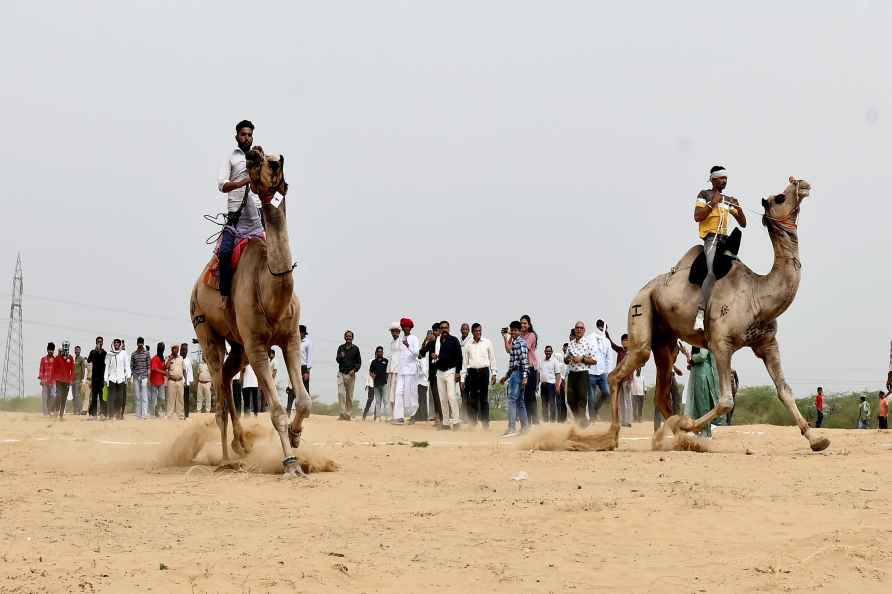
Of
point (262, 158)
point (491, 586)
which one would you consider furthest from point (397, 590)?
point (262, 158)

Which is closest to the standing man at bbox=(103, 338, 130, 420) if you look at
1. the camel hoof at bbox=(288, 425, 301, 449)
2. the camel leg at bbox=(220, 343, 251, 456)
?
the camel leg at bbox=(220, 343, 251, 456)

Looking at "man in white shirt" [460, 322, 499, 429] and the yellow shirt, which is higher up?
the yellow shirt

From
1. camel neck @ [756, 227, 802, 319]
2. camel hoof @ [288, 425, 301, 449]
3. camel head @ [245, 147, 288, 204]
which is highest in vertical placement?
camel head @ [245, 147, 288, 204]

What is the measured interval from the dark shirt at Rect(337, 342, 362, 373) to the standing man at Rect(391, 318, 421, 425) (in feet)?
3.16

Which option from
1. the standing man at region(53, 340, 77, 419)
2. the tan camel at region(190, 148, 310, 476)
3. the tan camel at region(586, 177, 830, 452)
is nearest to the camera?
the tan camel at region(190, 148, 310, 476)

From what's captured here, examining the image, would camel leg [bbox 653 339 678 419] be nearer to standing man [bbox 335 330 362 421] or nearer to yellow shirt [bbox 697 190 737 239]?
yellow shirt [bbox 697 190 737 239]

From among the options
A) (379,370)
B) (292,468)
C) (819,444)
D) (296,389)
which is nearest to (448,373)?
(379,370)

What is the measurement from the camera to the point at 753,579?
6684 millimetres

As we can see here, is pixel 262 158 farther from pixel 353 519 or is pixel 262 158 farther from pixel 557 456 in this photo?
pixel 557 456

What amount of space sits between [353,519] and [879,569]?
12.0ft

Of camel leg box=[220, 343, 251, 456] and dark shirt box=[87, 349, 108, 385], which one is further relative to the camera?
dark shirt box=[87, 349, 108, 385]

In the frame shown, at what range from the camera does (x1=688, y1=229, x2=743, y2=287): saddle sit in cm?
1355

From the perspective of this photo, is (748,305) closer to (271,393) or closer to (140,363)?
(271,393)

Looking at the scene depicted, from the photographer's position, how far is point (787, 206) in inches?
530
